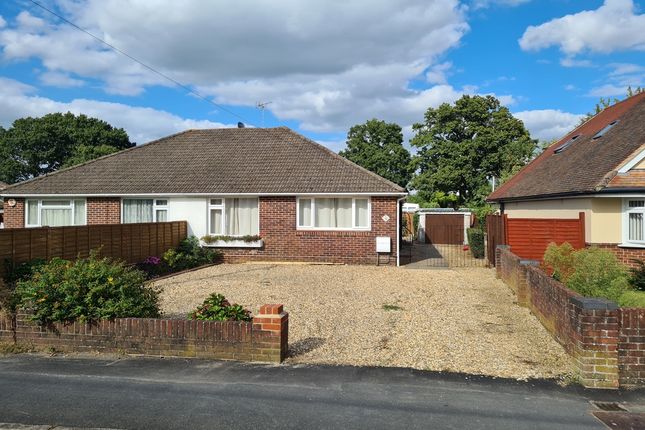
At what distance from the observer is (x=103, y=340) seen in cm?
636

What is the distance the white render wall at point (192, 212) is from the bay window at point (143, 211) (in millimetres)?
488

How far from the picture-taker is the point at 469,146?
3956 cm

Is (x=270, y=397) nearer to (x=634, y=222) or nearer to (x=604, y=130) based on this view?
(x=634, y=222)

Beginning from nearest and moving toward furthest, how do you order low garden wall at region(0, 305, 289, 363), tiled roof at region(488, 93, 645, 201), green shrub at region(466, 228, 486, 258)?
low garden wall at region(0, 305, 289, 363)
tiled roof at region(488, 93, 645, 201)
green shrub at region(466, 228, 486, 258)

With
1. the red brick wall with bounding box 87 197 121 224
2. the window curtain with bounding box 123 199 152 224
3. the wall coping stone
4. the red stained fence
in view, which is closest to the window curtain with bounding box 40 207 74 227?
the red brick wall with bounding box 87 197 121 224

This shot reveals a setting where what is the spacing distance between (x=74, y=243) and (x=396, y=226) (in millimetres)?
9973

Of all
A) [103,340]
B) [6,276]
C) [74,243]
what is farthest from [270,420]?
[74,243]

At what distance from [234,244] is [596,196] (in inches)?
457

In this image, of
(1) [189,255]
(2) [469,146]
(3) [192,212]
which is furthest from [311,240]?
(2) [469,146]

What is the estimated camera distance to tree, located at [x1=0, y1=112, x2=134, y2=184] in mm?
54844

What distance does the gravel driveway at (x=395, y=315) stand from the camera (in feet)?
20.6

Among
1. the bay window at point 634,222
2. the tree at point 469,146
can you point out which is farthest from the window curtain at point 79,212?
the tree at point 469,146

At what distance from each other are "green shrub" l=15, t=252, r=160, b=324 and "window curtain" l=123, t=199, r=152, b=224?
11.5 meters

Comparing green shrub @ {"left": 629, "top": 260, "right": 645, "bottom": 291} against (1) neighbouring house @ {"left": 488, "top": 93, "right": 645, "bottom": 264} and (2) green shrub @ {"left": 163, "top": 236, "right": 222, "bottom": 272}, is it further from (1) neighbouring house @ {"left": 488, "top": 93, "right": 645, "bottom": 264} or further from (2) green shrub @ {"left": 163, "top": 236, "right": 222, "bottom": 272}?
(2) green shrub @ {"left": 163, "top": 236, "right": 222, "bottom": 272}
